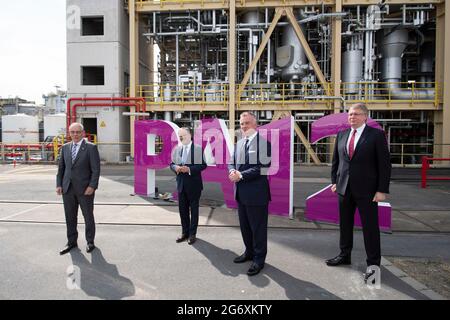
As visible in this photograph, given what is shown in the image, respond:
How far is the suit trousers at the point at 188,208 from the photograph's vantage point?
5.26 m

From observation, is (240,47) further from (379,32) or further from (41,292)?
(41,292)

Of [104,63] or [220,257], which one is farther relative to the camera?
[104,63]

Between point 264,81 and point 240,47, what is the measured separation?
8.63ft

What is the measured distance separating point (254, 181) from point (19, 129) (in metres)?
33.3

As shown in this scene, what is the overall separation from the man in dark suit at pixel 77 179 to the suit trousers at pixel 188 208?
1.32 meters

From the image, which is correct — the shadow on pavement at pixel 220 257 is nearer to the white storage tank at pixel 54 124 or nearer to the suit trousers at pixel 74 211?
the suit trousers at pixel 74 211

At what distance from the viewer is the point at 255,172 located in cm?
408

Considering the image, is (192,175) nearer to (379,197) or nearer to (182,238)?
(182,238)

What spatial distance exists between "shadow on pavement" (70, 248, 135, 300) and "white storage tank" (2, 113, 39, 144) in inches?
1201

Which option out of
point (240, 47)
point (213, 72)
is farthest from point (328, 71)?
point (213, 72)

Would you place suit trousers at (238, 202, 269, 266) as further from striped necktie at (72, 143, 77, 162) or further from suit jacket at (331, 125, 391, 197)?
striped necktie at (72, 143, 77, 162)

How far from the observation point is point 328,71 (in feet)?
66.0

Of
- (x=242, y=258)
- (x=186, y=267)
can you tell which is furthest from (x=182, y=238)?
(x=242, y=258)

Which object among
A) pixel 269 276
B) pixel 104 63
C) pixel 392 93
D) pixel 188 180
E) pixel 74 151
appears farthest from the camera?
pixel 104 63
